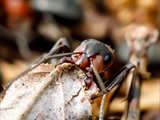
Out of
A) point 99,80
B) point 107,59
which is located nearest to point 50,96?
point 99,80

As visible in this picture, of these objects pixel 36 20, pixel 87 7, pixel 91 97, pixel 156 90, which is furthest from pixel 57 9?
pixel 91 97

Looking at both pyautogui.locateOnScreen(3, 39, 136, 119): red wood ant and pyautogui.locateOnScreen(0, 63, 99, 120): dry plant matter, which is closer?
pyautogui.locateOnScreen(0, 63, 99, 120): dry plant matter

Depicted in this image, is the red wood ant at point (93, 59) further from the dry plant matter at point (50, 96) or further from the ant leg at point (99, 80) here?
the dry plant matter at point (50, 96)

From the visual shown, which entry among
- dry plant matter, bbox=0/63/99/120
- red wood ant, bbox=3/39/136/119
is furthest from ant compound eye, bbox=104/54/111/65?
dry plant matter, bbox=0/63/99/120

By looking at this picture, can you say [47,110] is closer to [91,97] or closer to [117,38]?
[91,97]

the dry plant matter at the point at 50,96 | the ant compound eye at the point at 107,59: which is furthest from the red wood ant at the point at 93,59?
the dry plant matter at the point at 50,96

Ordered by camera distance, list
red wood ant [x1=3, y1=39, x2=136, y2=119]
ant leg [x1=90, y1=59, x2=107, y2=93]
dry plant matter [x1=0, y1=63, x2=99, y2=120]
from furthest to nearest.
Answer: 1. red wood ant [x1=3, y1=39, x2=136, y2=119]
2. ant leg [x1=90, y1=59, x2=107, y2=93]
3. dry plant matter [x1=0, y1=63, x2=99, y2=120]

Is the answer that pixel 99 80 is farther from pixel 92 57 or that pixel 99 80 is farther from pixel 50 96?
pixel 50 96

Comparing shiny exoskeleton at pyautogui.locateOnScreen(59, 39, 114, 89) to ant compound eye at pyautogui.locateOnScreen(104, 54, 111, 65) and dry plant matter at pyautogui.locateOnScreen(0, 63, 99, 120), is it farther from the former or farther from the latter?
dry plant matter at pyautogui.locateOnScreen(0, 63, 99, 120)
